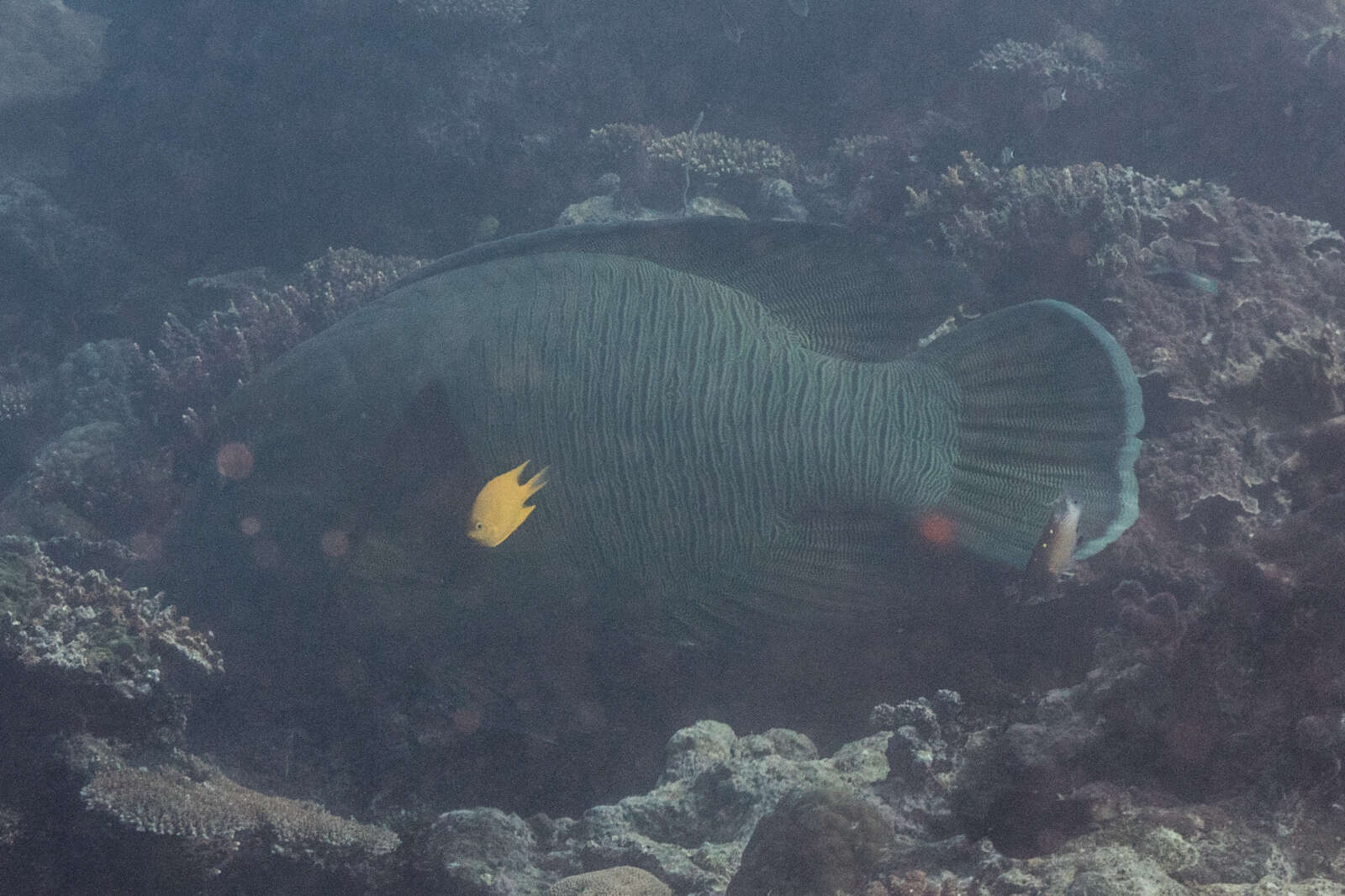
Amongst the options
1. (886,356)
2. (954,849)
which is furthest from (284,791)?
(886,356)

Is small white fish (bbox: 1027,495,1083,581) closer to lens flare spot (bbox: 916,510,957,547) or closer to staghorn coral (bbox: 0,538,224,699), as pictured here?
Result: lens flare spot (bbox: 916,510,957,547)

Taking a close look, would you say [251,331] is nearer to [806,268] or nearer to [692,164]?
[692,164]

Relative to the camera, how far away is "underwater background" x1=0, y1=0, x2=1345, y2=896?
1.88 m

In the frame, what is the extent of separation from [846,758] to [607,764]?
4.16 feet

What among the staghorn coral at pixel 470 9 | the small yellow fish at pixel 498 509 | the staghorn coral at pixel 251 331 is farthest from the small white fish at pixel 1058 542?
the staghorn coral at pixel 470 9

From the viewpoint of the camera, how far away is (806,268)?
3.41 m

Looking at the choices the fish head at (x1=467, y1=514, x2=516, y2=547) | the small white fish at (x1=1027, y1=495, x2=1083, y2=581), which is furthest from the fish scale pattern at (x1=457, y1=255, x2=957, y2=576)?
the small white fish at (x1=1027, y1=495, x2=1083, y2=581)

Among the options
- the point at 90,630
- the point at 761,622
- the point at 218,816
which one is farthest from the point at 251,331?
the point at 761,622

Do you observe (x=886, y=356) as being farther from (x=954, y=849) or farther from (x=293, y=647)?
(x=293, y=647)

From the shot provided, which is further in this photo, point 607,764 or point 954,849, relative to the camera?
point 607,764

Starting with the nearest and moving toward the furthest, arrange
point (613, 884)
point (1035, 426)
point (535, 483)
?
1. point (613, 884)
2. point (535, 483)
3. point (1035, 426)

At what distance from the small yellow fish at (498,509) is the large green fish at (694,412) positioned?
264mm

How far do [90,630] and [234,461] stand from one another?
887 mm

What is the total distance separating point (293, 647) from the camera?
138 inches
